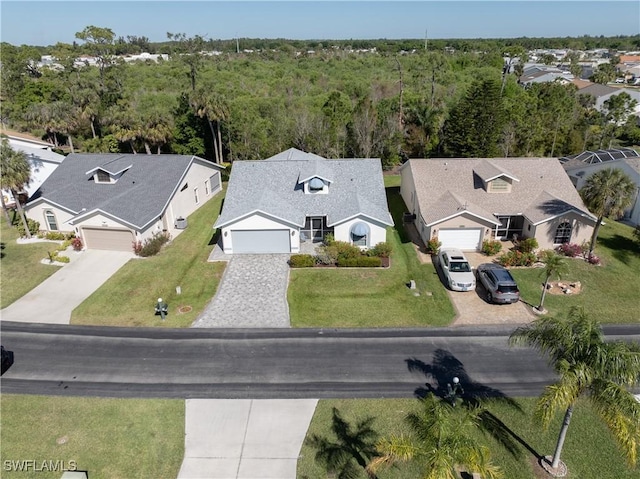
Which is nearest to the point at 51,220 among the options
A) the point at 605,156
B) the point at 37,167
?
the point at 37,167

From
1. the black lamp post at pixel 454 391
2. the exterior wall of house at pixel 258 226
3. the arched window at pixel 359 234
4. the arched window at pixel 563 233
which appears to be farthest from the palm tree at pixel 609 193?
the exterior wall of house at pixel 258 226

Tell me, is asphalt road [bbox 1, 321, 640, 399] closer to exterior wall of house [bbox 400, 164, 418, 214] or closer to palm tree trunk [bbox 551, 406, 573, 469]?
palm tree trunk [bbox 551, 406, 573, 469]

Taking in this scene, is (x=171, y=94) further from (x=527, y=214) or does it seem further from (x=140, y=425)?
(x=140, y=425)

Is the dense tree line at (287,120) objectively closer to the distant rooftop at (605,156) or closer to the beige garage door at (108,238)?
the distant rooftop at (605,156)

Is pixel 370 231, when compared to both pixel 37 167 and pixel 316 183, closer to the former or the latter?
pixel 316 183

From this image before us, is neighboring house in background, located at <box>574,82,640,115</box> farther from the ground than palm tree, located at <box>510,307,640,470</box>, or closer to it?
farther from the ground

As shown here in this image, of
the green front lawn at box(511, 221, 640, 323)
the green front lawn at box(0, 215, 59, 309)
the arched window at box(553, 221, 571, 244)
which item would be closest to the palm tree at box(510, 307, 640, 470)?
the green front lawn at box(511, 221, 640, 323)
